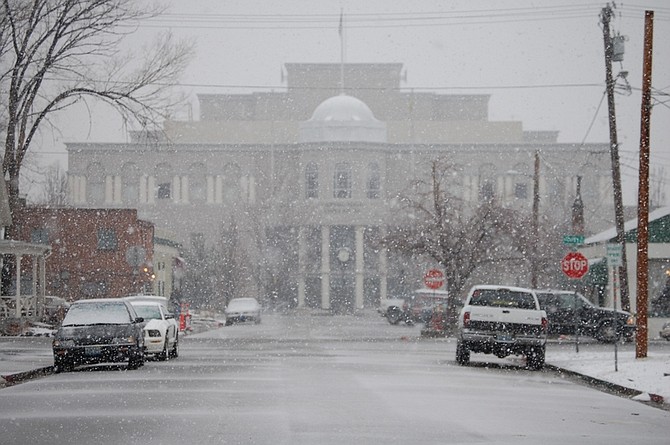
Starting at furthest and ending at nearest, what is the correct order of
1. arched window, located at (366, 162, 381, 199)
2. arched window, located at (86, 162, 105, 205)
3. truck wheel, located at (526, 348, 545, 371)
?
arched window, located at (86, 162, 105, 205) < arched window, located at (366, 162, 381, 199) < truck wheel, located at (526, 348, 545, 371)

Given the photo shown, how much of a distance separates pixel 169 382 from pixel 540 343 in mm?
9550

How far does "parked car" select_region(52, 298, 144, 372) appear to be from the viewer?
24531 mm

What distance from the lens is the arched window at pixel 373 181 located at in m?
97.4

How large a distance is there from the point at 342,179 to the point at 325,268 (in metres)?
7.73

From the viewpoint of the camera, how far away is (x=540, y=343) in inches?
1070

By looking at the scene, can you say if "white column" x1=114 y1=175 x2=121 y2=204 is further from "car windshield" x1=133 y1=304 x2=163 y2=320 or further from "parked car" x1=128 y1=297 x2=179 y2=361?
"car windshield" x1=133 y1=304 x2=163 y2=320

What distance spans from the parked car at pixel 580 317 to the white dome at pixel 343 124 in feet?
185

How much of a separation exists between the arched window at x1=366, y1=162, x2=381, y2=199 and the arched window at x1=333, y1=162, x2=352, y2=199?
1650 mm

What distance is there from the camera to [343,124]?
97438mm

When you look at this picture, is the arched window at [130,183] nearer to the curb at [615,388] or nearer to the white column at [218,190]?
the white column at [218,190]

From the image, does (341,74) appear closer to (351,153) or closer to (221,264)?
(351,153)

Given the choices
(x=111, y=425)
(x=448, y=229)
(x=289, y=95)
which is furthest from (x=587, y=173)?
(x=111, y=425)

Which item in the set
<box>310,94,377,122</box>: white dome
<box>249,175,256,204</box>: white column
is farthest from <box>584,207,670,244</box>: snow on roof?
<box>249,175,256,204</box>: white column

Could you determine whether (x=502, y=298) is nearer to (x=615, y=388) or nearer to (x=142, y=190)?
(x=615, y=388)
